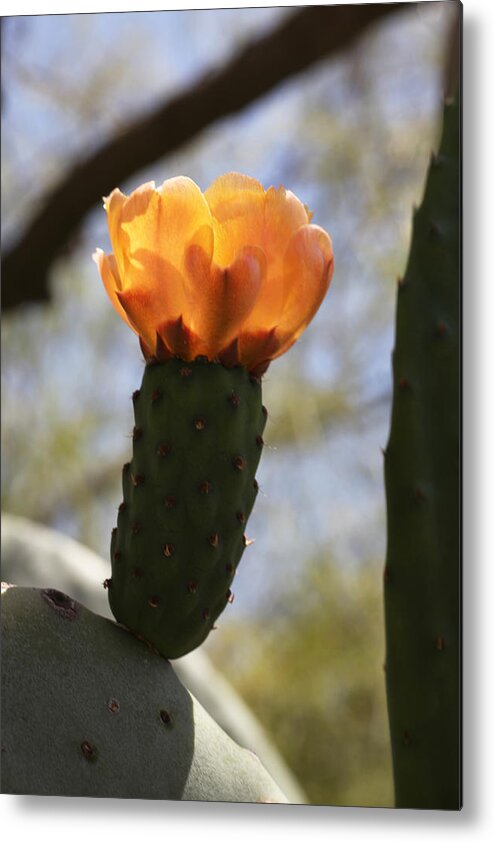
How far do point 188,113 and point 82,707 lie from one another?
0.74 metres

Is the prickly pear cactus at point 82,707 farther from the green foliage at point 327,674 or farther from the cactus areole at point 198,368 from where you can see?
the green foliage at point 327,674

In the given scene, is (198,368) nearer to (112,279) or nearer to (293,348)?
(112,279)

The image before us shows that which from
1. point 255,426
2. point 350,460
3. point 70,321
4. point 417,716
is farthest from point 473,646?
point 70,321

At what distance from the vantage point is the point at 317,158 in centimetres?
144

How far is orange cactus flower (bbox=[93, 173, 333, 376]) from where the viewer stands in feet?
3.81

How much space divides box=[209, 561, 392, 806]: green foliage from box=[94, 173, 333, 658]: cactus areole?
0.82 ft

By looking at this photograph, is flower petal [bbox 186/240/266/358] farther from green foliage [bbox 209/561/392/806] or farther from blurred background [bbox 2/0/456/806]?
green foliage [bbox 209/561/392/806]

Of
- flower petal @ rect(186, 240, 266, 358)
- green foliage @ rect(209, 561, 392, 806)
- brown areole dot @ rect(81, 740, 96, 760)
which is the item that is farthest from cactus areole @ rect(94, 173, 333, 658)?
green foliage @ rect(209, 561, 392, 806)

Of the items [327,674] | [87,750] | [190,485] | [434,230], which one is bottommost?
[87,750]

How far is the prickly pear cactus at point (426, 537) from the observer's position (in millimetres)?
1318

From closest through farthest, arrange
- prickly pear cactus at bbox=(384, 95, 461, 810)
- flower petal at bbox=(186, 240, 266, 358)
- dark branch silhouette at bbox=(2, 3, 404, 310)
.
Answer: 1. flower petal at bbox=(186, 240, 266, 358)
2. prickly pear cactus at bbox=(384, 95, 461, 810)
3. dark branch silhouette at bbox=(2, 3, 404, 310)

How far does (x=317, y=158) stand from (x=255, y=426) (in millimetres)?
413

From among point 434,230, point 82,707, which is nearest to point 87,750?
point 82,707

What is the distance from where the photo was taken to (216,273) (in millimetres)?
1162
